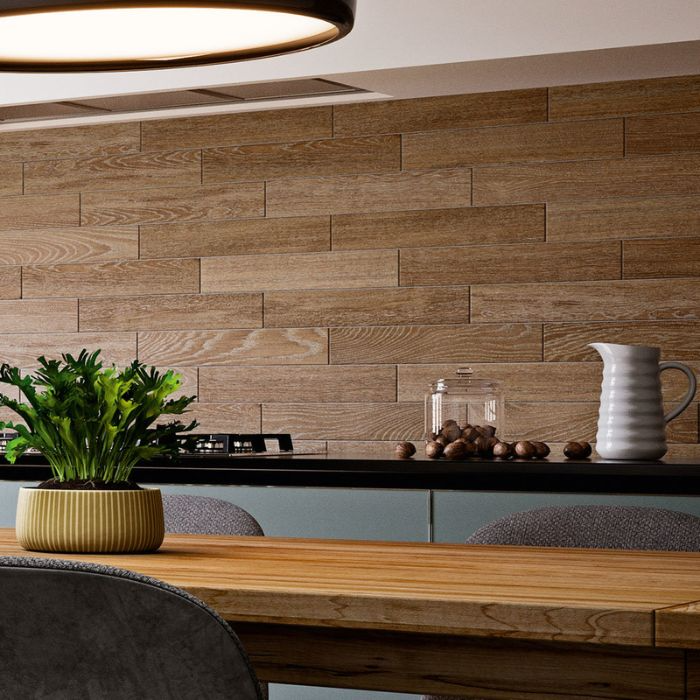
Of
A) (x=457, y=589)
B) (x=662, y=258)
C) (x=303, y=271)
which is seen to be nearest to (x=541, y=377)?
(x=662, y=258)

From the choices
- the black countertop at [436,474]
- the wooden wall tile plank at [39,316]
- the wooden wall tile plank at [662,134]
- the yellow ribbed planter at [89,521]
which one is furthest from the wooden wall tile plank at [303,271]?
the yellow ribbed planter at [89,521]

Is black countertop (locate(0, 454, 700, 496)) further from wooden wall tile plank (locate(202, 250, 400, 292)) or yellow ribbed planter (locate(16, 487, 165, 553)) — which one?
yellow ribbed planter (locate(16, 487, 165, 553))

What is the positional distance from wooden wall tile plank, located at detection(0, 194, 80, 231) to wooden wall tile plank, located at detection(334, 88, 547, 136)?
3.22 feet

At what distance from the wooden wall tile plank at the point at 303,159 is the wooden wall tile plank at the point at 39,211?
514mm

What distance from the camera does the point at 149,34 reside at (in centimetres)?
173

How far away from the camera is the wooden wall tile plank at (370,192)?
152 inches

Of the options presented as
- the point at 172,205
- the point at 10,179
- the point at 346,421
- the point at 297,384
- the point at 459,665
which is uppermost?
the point at 10,179

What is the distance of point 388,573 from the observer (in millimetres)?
1487

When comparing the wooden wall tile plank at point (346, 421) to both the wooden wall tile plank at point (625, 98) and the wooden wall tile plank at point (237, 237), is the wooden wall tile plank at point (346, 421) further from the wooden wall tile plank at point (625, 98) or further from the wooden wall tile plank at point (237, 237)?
the wooden wall tile plank at point (625, 98)

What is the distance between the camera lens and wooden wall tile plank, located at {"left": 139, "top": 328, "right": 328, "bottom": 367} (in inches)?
158

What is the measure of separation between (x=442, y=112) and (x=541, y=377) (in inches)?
33.7

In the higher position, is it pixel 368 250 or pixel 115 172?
pixel 115 172

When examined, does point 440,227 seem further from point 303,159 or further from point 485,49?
point 485,49

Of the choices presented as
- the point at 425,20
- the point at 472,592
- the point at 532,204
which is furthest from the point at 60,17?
the point at 532,204
